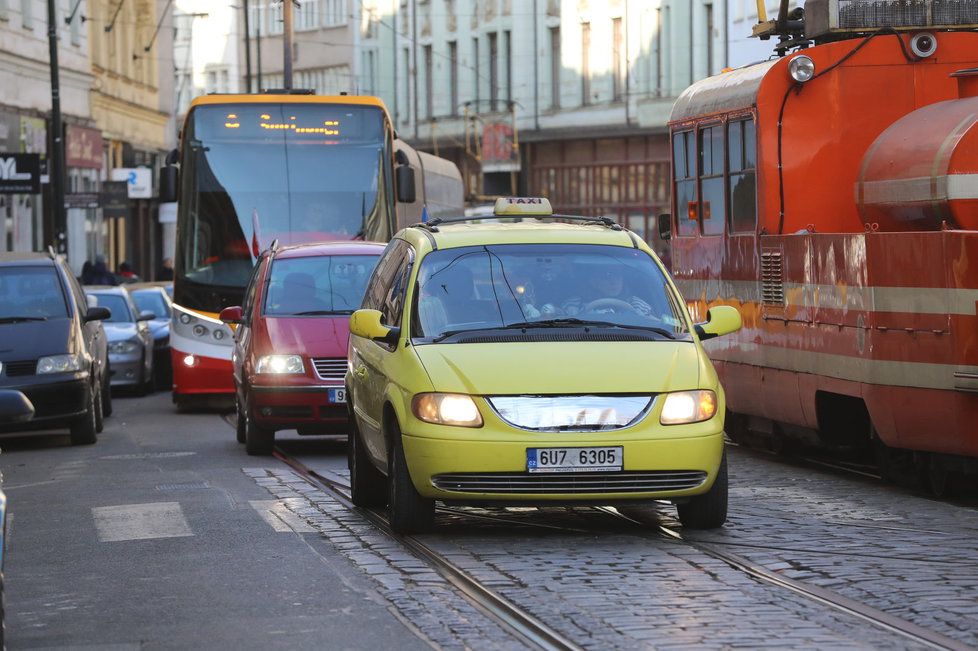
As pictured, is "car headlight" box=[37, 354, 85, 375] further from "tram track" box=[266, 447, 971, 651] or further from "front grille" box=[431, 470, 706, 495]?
"front grille" box=[431, 470, 706, 495]

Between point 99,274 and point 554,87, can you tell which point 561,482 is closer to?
point 99,274

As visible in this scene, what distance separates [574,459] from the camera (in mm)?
10984

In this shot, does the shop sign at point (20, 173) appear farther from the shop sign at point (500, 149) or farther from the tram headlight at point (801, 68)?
the shop sign at point (500, 149)

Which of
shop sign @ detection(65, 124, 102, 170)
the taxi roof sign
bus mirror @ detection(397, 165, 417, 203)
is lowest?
the taxi roof sign

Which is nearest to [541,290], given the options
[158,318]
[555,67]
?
[158,318]

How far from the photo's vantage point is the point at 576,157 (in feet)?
226

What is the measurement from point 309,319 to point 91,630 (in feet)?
32.4

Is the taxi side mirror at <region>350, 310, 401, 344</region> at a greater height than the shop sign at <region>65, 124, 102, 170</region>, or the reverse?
the shop sign at <region>65, 124, 102, 170</region>

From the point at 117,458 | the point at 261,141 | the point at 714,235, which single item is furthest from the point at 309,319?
the point at 261,141

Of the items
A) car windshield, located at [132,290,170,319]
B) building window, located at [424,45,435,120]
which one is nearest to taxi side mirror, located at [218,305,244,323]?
car windshield, located at [132,290,170,319]

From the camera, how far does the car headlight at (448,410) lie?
11.1 metres

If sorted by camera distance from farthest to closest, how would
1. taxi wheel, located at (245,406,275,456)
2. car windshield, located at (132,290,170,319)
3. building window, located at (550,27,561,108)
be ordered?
building window, located at (550,27,561,108)
car windshield, located at (132,290,170,319)
taxi wheel, located at (245,406,275,456)

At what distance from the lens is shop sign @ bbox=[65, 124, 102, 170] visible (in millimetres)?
50772

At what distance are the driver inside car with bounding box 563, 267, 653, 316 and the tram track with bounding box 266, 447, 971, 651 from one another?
3.86 feet
